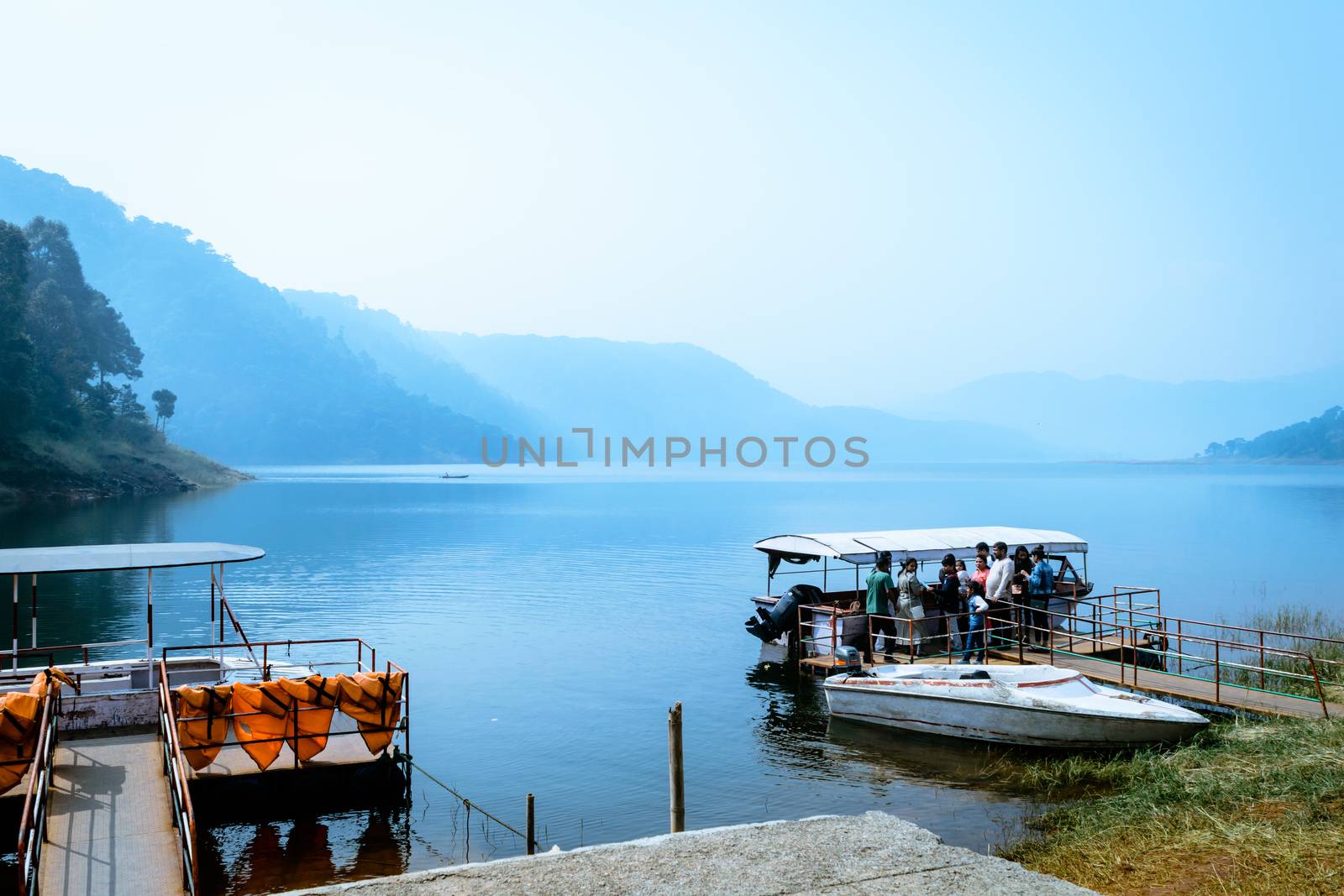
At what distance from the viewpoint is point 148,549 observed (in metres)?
19.1

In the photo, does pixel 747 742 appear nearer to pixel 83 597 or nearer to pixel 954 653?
pixel 954 653

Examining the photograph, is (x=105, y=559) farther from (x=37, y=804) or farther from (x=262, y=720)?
(x=37, y=804)

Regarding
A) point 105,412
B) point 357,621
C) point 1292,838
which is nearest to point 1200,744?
point 1292,838

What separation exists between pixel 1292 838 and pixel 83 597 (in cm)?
4198

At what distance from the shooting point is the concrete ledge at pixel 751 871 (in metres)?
9.86

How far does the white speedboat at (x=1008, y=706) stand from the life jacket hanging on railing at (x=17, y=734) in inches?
544

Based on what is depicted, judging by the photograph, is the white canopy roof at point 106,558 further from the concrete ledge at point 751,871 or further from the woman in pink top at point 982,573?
the woman in pink top at point 982,573

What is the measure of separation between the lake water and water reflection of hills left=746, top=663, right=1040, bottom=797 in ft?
0.21

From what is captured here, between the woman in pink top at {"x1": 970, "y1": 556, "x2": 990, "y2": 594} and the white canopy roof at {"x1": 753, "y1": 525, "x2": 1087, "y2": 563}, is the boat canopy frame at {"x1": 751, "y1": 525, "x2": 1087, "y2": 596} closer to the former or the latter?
the white canopy roof at {"x1": 753, "y1": 525, "x2": 1087, "y2": 563}

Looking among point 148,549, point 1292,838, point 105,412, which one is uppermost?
point 105,412

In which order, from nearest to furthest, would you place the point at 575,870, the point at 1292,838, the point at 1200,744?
the point at 575,870 < the point at 1292,838 < the point at 1200,744

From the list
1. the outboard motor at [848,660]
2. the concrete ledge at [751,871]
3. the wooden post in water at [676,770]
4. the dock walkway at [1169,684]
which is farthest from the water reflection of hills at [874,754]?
the concrete ledge at [751,871]

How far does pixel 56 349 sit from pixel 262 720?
10992 cm

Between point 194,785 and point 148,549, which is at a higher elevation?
point 148,549
